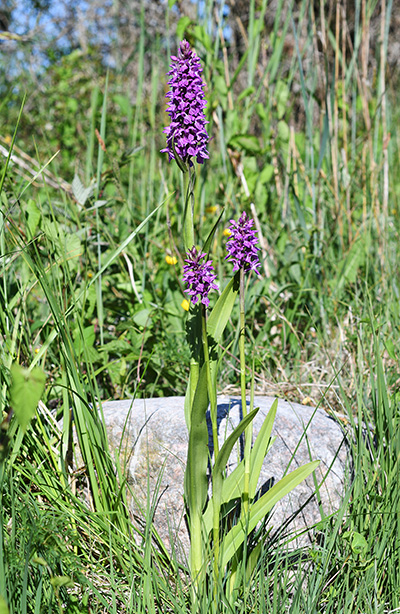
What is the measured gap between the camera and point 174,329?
6.29 feet

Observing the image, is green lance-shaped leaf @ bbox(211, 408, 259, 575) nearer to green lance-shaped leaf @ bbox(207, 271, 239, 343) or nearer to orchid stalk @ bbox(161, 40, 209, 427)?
green lance-shaped leaf @ bbox(207, 271, 239, 343)

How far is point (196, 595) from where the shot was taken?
96 centimetres

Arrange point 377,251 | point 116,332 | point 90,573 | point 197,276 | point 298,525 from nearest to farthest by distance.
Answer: point 197,276 → point 90,573 → point 298,525 → point 116,332 → point 377,251

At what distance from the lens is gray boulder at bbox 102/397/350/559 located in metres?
1.25

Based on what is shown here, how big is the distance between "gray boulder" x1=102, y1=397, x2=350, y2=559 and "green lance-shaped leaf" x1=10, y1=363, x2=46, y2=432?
0.57 meters

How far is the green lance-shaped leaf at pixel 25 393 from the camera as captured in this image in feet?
2.13

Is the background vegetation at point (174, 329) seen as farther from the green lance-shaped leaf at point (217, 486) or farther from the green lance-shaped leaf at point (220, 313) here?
the green lance-shaped leaf at point (220, 313)

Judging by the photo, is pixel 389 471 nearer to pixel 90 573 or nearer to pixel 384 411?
pixel 384 411

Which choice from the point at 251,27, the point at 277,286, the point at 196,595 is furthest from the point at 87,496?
the point at 251,27

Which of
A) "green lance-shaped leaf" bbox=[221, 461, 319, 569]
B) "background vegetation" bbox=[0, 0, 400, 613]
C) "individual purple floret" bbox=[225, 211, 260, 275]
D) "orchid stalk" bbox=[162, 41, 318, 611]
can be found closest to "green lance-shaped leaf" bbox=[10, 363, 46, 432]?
"background vegetation" bbox=[0, 0, 400, 613]

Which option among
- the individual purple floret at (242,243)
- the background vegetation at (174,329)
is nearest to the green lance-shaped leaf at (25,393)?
the background vegetation at (174,329)

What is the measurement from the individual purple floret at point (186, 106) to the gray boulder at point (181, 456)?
606 millimetres

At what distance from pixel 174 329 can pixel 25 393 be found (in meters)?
1.27

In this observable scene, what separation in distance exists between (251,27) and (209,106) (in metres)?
0.37
